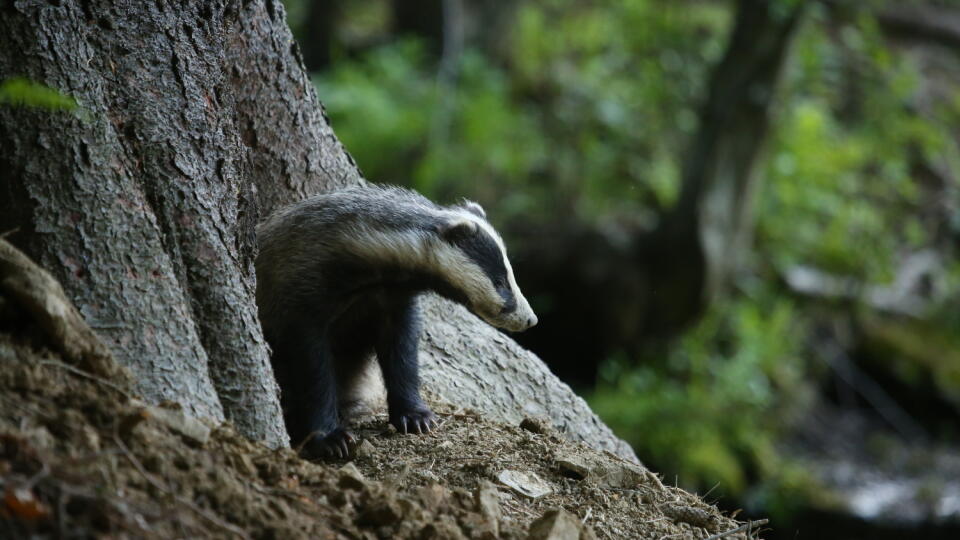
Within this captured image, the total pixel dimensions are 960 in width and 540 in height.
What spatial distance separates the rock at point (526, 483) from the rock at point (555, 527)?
48 cm

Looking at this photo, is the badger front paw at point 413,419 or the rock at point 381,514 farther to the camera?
the badger front paw at point 413,419

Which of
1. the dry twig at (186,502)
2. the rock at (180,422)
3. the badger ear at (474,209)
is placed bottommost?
the dry twig at (186,502)

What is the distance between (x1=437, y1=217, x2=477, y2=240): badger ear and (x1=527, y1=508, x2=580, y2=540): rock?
5.16ft

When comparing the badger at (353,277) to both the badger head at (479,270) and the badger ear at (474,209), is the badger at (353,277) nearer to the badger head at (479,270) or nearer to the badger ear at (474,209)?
the badger head at (479,270)

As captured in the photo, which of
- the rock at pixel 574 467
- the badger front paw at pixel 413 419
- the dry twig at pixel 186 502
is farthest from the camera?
the badger front paw at pixel 413 419

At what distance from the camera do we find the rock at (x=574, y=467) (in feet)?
12.5

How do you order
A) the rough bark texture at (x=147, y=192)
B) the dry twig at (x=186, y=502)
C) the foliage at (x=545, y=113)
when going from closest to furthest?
the dry twig at (x=186, y=502) < the rough bark texture at (x=147, y=192) < the foliage at (x=545, y=113)

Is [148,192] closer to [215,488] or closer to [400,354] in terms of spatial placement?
[215,488]

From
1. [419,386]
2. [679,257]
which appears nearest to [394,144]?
[679,257]

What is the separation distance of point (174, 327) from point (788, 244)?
986cm

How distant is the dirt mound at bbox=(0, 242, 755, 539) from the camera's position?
2273 mm

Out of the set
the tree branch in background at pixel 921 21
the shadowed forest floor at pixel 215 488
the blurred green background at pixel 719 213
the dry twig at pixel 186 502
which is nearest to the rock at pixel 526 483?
the shadowed forest floor at pixel 215 488

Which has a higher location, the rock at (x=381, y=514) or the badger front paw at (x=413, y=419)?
the badger front paw at (x=413, y=419)

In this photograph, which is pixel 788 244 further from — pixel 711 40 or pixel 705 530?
pixel 705 530
